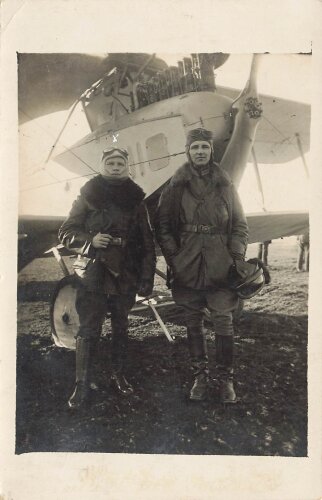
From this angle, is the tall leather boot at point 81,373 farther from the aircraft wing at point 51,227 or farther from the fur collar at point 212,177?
the fur collar at point 212,177

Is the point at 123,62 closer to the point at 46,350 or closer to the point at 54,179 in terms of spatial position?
the point at 54,179

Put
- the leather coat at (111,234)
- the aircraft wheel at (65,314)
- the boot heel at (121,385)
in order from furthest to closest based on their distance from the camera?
the aircraft wheel at (65,314)
the boot heel at (121,385)
the leather coat at (111,234)

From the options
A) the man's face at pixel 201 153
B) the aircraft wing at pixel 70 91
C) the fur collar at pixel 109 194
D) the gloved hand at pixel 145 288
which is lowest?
the gloved hand at pixel 145 288

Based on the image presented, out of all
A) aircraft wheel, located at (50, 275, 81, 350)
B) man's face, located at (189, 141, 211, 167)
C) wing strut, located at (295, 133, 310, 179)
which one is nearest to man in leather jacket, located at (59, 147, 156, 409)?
aircraft wheel, located at (50, 275, 81, 350)

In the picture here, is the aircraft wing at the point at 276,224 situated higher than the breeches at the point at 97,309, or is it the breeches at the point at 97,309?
the aircraft wing at the point at 276,224

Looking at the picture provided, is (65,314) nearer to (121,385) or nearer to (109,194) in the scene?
(121,385)

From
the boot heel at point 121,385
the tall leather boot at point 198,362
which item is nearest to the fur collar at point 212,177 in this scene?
the tall leather boot at point 198,362

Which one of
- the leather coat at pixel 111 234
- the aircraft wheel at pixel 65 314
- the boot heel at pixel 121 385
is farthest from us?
the aircraft wheel at pixel 65 314
